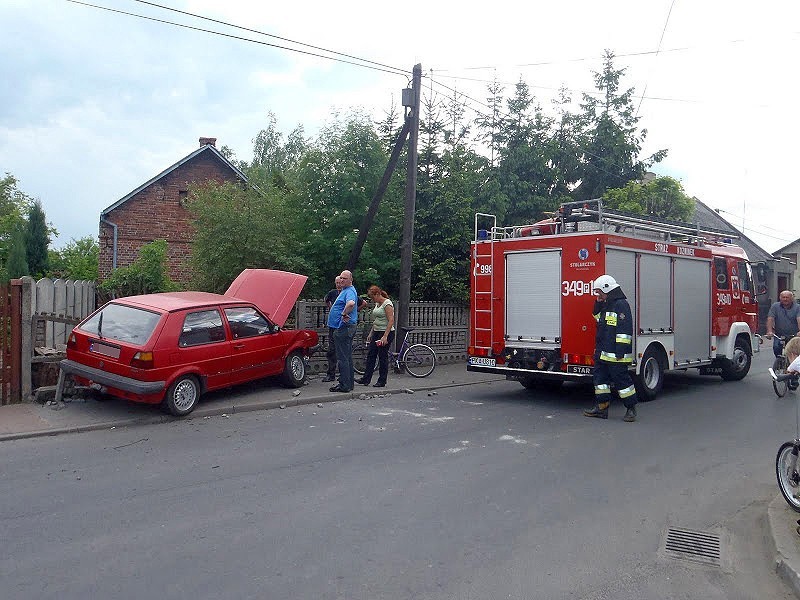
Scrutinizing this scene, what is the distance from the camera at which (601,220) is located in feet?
33.2

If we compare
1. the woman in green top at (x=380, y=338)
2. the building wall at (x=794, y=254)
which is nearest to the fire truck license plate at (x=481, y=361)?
the woman in green top at (x=380, y=338)

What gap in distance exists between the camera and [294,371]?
11.1m

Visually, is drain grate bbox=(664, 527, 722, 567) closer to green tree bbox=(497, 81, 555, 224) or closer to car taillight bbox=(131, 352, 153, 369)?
car taillight bbox=(131, 352, 153, 369)

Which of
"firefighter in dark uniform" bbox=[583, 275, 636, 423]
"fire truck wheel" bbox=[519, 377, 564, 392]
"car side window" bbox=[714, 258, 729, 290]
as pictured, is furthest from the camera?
"car side window" bbox=[714, 258, 729, 290]

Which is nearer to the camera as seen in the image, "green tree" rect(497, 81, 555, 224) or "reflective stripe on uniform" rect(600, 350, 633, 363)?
"reflective stripe on uniform" rect(600, 350, 633, 363)

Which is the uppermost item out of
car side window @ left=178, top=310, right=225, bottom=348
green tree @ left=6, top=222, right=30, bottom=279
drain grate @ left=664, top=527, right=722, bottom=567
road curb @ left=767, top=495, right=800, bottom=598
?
green tree @ left=6, top=222, right=30, bottom=279

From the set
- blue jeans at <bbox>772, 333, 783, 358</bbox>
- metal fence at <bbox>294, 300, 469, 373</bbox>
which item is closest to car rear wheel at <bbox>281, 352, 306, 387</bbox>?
metal fence at <bbox>294, 300, 469, 373</bbox>

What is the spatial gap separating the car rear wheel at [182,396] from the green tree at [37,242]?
13423 mm

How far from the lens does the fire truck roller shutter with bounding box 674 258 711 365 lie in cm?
1199

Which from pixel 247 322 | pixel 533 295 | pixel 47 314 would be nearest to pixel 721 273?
pixel 533 295

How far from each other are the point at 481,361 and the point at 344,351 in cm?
229

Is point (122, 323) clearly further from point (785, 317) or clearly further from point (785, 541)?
point (785, 317)

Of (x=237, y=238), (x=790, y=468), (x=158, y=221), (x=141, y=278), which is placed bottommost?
(x=790, y=468)

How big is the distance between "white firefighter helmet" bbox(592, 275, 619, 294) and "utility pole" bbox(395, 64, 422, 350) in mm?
4980
